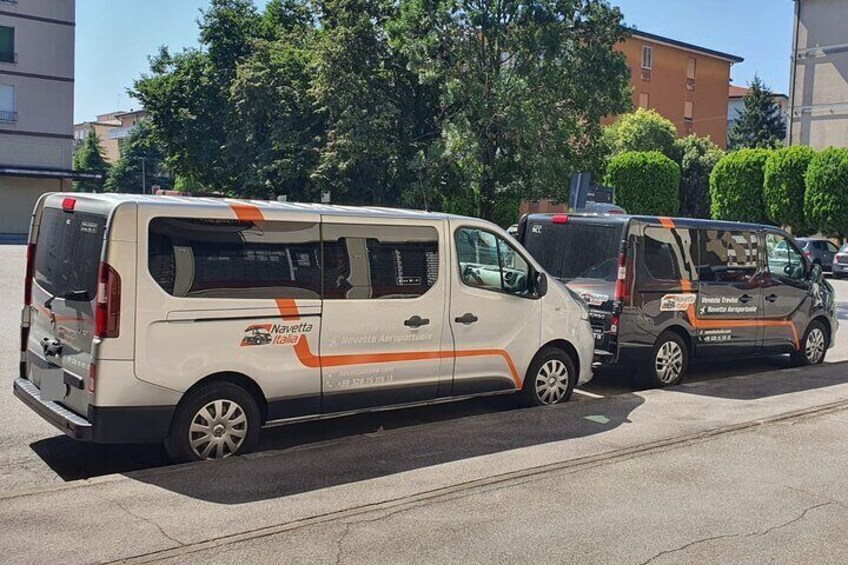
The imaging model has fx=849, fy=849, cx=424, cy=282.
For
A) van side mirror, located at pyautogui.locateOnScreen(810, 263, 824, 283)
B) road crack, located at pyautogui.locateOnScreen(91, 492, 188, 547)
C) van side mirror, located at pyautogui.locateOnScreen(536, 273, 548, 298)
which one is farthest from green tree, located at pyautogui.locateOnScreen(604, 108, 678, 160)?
road crack, located at pyautogui.locateOnScreen(91, 492, 188, 547)

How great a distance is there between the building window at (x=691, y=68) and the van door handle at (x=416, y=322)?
64.4 meters

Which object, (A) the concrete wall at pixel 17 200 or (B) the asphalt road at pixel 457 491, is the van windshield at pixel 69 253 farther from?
(A) the concrete wall at pixel 17 200

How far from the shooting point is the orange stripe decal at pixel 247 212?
5.94 meters

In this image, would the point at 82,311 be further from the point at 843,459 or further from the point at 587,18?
the point at 587,18

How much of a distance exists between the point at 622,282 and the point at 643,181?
35696 millimetres

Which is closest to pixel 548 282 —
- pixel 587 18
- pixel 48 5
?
pixel 587 18

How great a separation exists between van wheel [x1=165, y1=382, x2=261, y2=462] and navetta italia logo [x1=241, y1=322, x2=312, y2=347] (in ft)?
1.15

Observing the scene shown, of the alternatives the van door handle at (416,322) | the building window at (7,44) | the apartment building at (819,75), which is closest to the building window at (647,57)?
the apartment building at (819,75)

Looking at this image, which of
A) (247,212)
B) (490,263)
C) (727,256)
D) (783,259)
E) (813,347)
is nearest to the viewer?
(247,212)

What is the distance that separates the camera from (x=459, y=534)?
4.70 metres

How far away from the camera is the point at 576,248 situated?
9398 mm

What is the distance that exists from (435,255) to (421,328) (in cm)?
61

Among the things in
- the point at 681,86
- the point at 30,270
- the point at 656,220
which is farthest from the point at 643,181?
Result: the point at 30,270

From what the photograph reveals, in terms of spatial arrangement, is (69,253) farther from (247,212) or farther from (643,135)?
(643,135)
